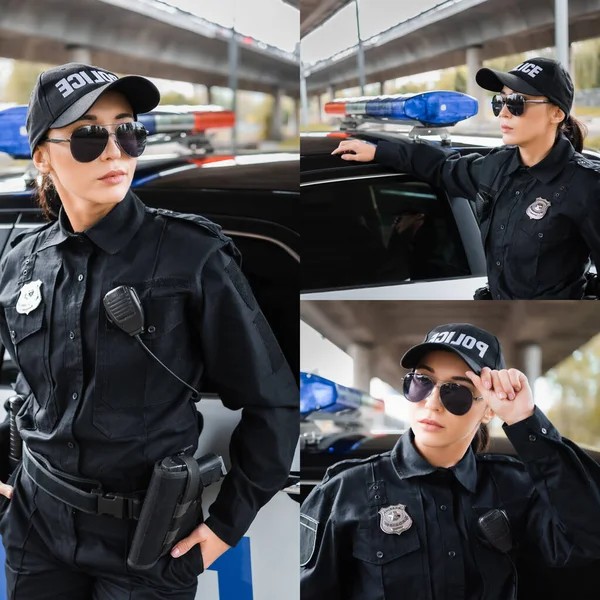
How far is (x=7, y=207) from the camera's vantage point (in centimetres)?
215

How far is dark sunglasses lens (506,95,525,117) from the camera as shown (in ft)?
5.73

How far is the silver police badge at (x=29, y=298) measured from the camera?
1709mm

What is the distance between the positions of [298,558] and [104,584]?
566mm

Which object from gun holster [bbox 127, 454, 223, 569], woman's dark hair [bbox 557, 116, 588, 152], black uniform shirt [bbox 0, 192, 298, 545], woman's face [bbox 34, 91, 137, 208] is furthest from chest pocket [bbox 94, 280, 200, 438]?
woman's dark hair [bbox 557, 116, 588, 152]

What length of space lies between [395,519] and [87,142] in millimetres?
1218

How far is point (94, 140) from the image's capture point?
65.2 inches

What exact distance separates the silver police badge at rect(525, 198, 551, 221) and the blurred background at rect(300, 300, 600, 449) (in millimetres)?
208

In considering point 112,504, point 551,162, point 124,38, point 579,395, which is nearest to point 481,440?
point 579,395

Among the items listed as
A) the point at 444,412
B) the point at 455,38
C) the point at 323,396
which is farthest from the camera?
the point at 323,396

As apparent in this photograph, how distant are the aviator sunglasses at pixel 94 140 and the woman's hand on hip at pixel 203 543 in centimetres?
88

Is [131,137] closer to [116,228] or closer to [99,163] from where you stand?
[99,163]

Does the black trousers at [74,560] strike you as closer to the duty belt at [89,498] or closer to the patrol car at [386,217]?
the duty belt at [89,498]

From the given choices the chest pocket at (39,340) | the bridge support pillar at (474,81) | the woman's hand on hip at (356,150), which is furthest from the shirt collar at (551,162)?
the chest pocket at (39,340)

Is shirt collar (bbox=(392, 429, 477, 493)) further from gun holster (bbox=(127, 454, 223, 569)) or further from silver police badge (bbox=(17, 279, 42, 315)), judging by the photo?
silver police badge (bbox=(17, 279, 42, 315))
